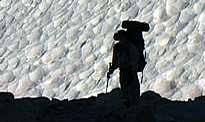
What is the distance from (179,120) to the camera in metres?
7.37

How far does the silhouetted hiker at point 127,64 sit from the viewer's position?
781 cm

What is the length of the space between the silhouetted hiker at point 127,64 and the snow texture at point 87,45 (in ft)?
9.19

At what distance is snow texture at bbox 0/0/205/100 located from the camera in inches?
447

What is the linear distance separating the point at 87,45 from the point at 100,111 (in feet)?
17.5

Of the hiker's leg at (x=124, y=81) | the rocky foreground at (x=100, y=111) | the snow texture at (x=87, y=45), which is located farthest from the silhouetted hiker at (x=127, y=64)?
the snow texture at (x=87, y=45)

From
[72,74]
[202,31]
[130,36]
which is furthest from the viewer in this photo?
[72,74]

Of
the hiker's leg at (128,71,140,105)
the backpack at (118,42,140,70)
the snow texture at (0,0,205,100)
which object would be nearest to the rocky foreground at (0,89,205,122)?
the hiker's leg at (128,71,140,105)

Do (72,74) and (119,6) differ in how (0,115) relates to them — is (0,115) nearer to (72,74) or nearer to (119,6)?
(72,74)

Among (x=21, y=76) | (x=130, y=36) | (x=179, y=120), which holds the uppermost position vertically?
(x=130, y=36)

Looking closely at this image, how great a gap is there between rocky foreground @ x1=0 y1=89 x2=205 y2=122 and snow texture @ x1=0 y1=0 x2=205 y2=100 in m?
1.80

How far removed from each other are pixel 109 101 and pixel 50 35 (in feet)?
17.0

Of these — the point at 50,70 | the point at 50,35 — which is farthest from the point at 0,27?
the point at 50,70

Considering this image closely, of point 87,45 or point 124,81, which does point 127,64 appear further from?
point 87,45

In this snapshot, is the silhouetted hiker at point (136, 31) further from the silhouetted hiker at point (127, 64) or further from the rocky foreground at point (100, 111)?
the rocky foreground at point (100, 111)
